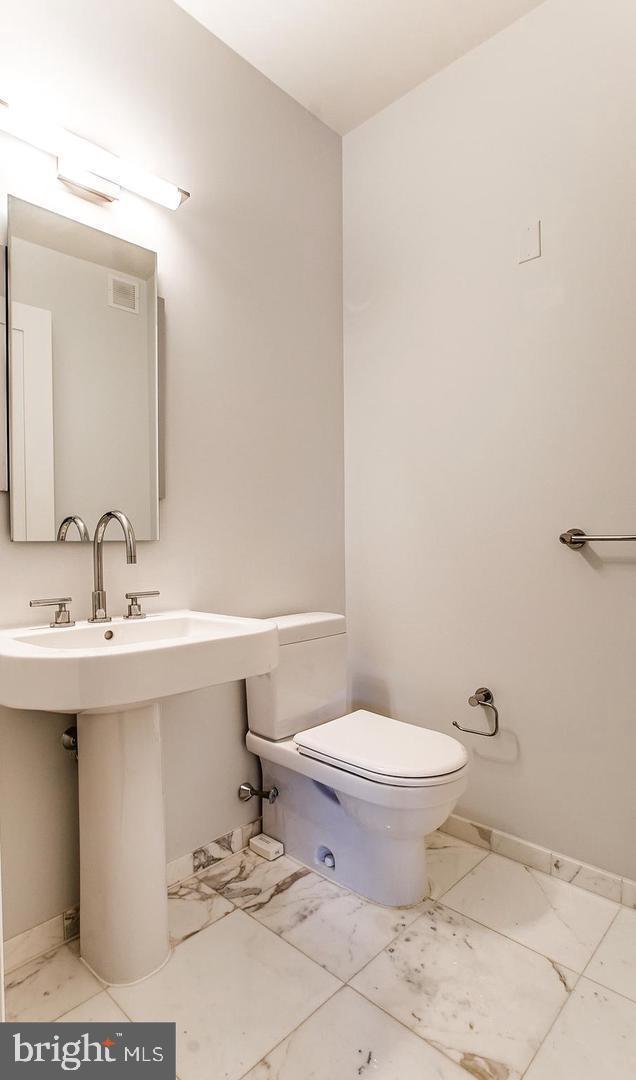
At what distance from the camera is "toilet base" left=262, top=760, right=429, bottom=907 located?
1531mm

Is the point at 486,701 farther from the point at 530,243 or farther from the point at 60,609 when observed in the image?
the point at 530,243

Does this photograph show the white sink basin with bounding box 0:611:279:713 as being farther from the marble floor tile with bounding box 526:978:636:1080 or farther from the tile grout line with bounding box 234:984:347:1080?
the marble floor tile with bounding box 526:978:636:1080

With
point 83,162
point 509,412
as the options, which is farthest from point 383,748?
point 83,162

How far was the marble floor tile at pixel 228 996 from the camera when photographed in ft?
3.64

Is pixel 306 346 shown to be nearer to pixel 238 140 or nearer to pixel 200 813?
pixel 238 140

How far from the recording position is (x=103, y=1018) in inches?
46.5

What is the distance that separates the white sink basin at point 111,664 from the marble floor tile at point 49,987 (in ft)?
2.10

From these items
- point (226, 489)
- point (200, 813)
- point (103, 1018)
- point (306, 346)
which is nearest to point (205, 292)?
point (306, 346)

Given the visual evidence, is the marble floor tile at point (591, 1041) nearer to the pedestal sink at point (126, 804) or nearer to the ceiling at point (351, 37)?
the pedestal sink at point (126, 804)

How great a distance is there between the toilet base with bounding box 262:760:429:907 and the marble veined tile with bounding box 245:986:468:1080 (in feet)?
1.16

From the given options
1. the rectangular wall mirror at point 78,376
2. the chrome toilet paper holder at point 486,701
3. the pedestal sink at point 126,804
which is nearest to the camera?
the pedestal sink at point 126,804

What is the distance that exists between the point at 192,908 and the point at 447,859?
2.48 feet

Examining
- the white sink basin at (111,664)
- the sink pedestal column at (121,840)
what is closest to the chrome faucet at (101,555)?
the white sink basin at (111,664)

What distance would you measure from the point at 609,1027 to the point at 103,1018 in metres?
1.01
